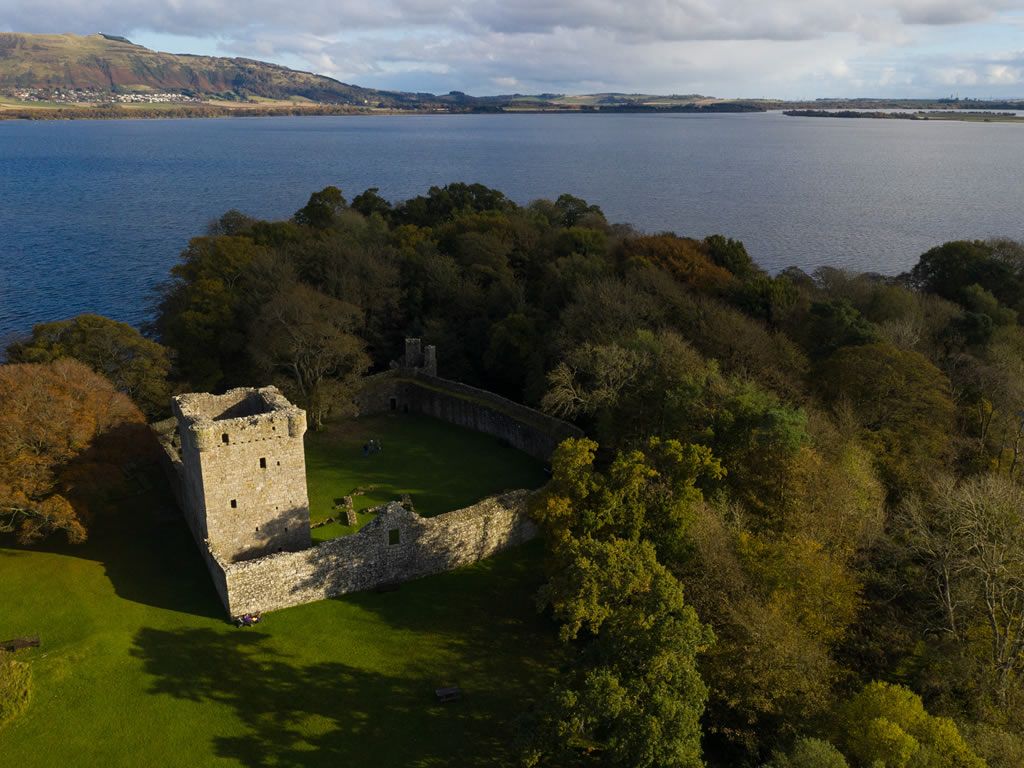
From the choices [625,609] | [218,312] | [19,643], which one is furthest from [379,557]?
[218,312]

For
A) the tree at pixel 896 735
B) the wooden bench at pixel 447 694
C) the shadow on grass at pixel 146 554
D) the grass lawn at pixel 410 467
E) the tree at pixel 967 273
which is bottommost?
the wooden bench at pixel 447 694

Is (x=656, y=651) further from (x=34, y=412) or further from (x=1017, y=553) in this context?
(x=34, y=412)

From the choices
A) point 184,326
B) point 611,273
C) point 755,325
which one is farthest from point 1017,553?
point 184,326

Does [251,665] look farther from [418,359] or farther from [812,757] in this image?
[418,359]

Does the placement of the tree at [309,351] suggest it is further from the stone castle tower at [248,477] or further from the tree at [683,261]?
the tree at [683,261]

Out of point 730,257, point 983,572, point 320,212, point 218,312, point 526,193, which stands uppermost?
point 526,193

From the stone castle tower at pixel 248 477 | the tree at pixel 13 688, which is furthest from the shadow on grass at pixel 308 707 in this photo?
the stone castle tower at pixel 248 477

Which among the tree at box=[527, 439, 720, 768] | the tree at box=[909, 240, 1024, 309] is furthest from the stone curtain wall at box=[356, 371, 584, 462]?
the tree at box=[909, 240, 1024, 309]
